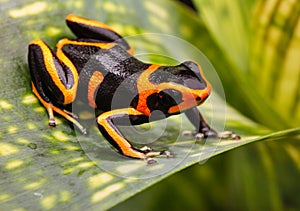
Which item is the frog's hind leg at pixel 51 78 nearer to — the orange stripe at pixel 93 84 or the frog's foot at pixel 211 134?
the orange stripe at pixel 93 84

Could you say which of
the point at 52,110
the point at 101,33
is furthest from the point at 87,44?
the point at 52,110

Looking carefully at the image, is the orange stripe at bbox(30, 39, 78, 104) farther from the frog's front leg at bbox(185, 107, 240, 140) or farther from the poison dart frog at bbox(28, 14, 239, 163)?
the frog's front leg at bbox(185, 107, 240, 140)

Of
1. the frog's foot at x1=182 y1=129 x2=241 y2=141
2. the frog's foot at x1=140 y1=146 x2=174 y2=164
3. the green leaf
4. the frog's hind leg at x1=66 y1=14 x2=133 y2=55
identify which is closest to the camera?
the green leaf

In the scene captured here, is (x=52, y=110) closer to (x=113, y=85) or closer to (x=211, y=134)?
(x=113, y=85)

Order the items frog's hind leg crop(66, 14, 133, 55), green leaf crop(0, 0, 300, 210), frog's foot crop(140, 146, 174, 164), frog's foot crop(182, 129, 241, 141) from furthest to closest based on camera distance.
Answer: frog's hind leg crop(66, 14, 133, 55) < frog's foot crop(182, 129, 241, 141) < frog's foot crop(140, 146, 174, 164) < green leaf crop(0, 0, 300, 210)

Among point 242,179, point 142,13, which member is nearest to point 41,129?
point 142,13

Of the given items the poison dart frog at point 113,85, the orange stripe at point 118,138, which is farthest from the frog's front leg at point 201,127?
the orange stripe at point 118,138

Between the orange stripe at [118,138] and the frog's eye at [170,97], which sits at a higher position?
the frog's eye at [170,97]

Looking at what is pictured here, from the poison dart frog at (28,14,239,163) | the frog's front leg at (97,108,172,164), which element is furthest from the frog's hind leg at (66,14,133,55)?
the frog's front leg at (97,108,172,164)
